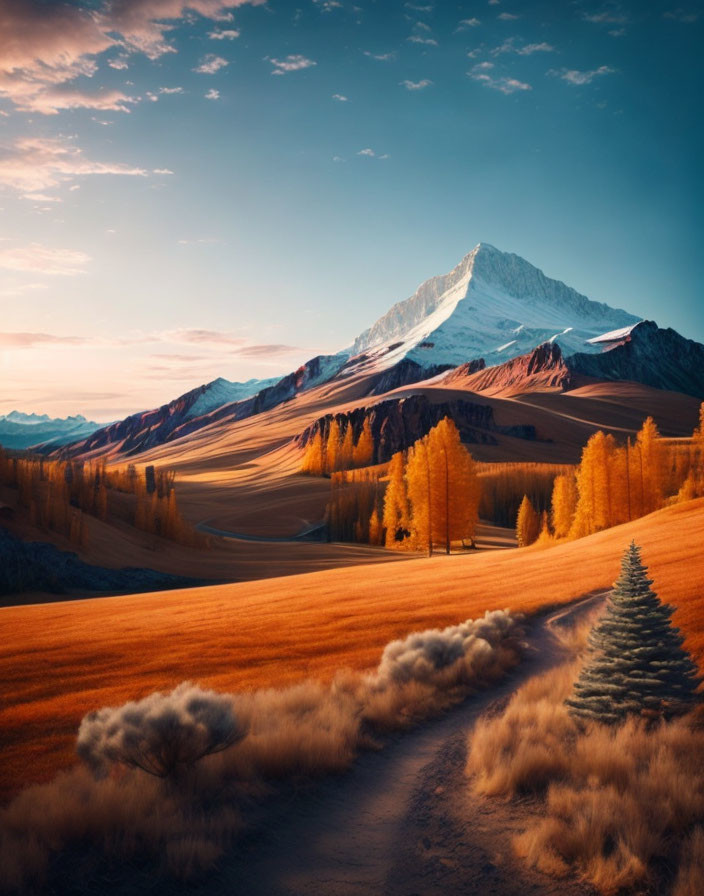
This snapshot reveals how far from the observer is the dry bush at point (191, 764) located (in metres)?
5.36

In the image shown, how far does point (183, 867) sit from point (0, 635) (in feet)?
46.4

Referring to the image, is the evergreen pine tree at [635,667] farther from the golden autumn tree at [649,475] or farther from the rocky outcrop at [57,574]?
the golden autumn tree at [649,475]

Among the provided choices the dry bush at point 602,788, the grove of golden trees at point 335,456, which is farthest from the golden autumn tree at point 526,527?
the grove of golden trees at point 335,456

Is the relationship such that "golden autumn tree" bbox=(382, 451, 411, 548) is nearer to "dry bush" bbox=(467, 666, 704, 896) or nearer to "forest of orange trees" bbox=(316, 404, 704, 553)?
"forest of orange trees" bbox=(316, 404, 704, 553)

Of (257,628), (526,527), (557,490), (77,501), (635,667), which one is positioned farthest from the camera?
(77,501)

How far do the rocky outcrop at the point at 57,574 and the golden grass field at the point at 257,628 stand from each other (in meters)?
23.0

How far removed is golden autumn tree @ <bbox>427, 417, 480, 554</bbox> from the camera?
168ft

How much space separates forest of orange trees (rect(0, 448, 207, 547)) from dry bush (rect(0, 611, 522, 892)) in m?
51.8

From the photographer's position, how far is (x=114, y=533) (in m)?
62.7

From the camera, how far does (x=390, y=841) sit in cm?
596

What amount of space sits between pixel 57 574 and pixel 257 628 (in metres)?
38.1

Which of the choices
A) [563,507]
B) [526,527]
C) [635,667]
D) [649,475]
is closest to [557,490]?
[563,507]

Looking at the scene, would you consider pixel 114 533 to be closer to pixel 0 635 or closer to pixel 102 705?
pixel 0 635

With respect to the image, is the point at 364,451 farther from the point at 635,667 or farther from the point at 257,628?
the point at 635,667
